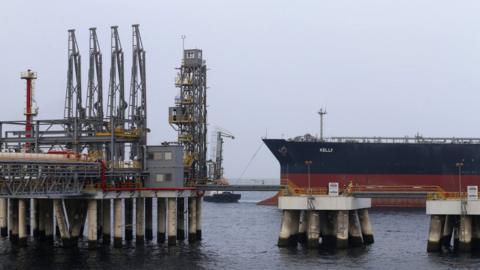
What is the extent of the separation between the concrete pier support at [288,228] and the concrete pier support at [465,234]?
13.3 metres

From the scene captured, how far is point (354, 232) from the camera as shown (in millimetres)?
66250

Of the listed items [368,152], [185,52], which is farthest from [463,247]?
[368,152]

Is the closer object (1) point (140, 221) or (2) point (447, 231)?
(2) point (447, 231)

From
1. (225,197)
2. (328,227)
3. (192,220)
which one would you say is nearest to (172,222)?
(192,220)

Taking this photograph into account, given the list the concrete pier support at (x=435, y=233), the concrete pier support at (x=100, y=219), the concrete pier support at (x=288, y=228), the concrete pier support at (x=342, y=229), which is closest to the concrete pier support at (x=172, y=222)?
the concrete pier support at (x=100, y=219)

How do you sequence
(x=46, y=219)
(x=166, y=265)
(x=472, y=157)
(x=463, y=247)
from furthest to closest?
(x=472, y=157)
(x=46, y=219)
(x=463, y=247)
(x=166, y=265)

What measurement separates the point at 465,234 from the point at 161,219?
26475mm

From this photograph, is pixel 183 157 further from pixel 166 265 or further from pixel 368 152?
pixel 368 152

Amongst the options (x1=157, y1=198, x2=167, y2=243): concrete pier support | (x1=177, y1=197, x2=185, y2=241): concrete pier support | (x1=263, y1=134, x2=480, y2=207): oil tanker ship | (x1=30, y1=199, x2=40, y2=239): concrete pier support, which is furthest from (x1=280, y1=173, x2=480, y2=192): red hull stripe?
(x1=30, y1=199, x2=40, y2=239): concrete pier support

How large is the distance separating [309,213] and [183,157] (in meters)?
14.7

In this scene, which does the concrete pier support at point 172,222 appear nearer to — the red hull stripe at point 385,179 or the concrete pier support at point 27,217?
the concrete pier support at point 27,217

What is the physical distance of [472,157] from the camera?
371 feet

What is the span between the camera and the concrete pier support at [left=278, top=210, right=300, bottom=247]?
64.1 m

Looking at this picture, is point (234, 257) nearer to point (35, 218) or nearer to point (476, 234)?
point (476, 234)
